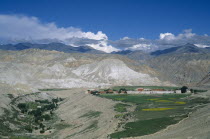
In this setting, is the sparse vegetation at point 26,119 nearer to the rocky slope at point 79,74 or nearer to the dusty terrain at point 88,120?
the dusty terrain at point 88,120

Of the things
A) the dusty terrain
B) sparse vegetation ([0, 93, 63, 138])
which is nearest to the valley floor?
the dusty terrain

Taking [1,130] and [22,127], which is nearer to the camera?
[1,130]

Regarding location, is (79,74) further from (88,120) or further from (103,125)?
(103,125)

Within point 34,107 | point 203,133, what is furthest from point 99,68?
point 203,133

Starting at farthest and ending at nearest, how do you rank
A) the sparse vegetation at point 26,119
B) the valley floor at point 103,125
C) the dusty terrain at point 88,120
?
the sparse vegetation at point 26,119 < the dusty terrain at point 88,120 < the valley floor at point 103,125

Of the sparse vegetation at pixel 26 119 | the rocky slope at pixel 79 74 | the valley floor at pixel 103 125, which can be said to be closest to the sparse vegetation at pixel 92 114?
the valley floor at pixel 103 125

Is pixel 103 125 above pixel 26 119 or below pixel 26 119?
above

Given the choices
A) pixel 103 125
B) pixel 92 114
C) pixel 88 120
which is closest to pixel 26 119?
pixel 92 114

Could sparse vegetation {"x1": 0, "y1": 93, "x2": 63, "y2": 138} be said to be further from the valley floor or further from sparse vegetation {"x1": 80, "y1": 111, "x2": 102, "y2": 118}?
sparse vegetation {"x1": 80, "y1": 111, "x2": 102, "y2": 118}

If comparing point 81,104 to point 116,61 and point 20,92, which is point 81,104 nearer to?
point 20,92

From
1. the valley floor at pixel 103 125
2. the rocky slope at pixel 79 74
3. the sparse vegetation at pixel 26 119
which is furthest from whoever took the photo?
the rocky slope at pixel 79 74

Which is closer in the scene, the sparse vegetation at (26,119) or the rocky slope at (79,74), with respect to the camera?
the sparse vegetation at (26,119)
